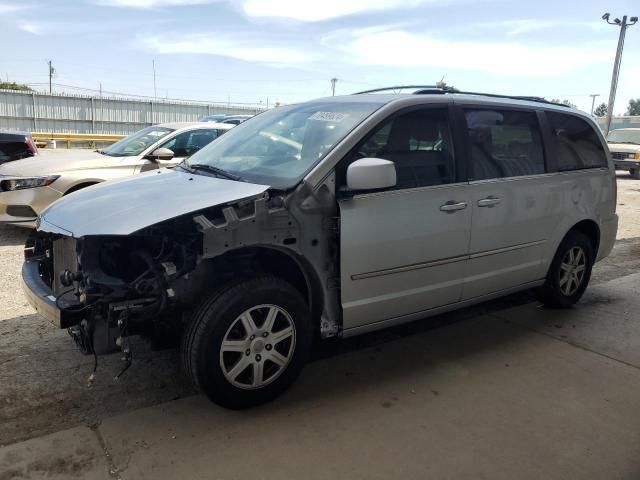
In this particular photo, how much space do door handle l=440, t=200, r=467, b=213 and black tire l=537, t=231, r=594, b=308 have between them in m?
1.47

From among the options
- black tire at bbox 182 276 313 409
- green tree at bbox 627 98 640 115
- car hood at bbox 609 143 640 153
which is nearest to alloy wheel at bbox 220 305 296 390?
black tire at bbox 182 276 313 409

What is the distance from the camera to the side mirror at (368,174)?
3.13 meters

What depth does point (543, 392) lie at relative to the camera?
11.4 ft

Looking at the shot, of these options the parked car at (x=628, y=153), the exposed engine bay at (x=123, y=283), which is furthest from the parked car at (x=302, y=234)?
the parked car at (x=628, y=153)

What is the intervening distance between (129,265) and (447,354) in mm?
2350

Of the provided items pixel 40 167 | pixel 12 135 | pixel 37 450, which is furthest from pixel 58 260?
pixel 12 135

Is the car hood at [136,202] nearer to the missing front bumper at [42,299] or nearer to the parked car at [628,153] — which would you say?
the missing front bumper at [42,299]

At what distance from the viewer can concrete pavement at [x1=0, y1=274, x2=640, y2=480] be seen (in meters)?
2.65

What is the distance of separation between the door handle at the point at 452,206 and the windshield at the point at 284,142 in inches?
31.9

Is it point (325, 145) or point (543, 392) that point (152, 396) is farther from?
point (543, 392)

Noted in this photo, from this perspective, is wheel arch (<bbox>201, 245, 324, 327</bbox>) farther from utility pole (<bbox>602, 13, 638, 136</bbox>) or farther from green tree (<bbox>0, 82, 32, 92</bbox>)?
green tree (<bbox>0, 82, 32, 92</bbox>)

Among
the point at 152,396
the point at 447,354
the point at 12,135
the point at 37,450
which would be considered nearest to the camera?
the point at 37,450

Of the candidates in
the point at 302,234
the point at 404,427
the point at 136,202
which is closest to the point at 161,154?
the point at 136,202

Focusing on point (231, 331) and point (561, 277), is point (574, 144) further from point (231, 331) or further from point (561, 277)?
point (231, 331)
